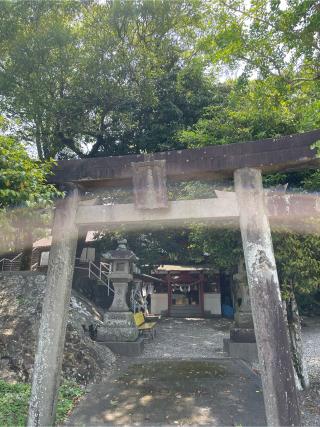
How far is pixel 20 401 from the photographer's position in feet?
18.9

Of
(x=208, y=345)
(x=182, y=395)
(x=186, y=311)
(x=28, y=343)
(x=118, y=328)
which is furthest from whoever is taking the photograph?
(x=186, y=311)

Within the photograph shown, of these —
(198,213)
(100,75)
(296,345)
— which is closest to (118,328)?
(296,345)

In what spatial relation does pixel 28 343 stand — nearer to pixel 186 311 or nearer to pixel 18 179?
pixel 18 179

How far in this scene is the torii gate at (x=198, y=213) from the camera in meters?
4.07

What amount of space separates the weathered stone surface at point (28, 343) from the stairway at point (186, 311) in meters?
12.3

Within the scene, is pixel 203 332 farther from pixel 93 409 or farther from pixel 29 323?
pixel 93 409

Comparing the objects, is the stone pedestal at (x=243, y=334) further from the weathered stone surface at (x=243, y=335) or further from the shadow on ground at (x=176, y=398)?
the shadow on ground at (x=176, y=398)

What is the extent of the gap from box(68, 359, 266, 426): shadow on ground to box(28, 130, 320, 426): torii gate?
1.54m

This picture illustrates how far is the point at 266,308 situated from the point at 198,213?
161 cm

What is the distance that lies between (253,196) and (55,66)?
12.4 meters

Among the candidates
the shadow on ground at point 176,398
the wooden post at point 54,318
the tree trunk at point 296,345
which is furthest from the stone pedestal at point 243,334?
the wooden post at point 54,318

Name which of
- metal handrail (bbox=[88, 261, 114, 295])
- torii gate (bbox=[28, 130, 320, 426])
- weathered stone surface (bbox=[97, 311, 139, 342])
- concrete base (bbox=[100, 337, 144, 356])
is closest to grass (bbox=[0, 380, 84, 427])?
torii gate (bbox=[28, 130, 320, 426])

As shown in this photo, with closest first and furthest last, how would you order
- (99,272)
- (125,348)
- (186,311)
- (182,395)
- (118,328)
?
(182,395)
(125,348)
(118,328)
(99,272)
(186,311)

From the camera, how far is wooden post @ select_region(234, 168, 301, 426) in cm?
379
